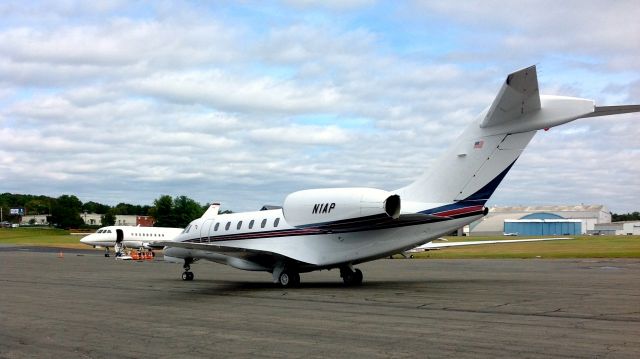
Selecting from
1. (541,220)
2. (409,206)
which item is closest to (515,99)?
(409,206)

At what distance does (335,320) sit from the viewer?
12789mm

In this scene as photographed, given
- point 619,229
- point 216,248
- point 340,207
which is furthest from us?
point 619,229

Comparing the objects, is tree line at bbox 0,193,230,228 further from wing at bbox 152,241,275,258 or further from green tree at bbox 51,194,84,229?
wing at bbox 152,241,275,258

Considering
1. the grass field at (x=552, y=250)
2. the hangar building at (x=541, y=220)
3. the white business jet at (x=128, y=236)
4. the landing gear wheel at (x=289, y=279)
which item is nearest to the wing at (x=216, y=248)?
the landing gear wheel at (x=289, y=279)

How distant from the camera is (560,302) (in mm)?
14781

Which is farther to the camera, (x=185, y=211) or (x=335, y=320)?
(x=185, y=211)

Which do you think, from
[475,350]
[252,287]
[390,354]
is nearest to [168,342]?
[390,354]

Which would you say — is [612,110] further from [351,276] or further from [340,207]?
[351,276]

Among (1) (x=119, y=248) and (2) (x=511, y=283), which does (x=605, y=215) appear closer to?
(1) (x=119, y=248)

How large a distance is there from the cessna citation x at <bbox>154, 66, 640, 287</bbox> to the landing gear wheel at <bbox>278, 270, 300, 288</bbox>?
4 centimetres

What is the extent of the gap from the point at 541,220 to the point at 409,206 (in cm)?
12783

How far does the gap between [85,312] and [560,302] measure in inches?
455

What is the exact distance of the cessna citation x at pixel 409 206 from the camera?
16.7 m

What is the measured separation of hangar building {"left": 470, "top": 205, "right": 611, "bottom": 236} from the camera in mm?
133000
